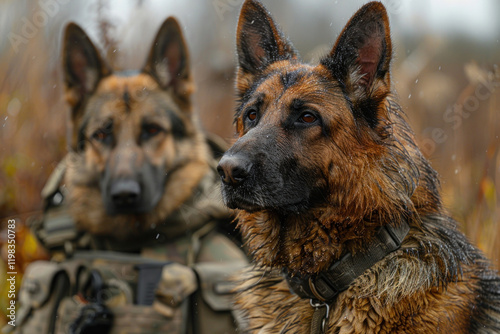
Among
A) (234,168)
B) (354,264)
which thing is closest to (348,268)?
(354,264)

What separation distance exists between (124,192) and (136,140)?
41cm

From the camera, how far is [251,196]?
190cm

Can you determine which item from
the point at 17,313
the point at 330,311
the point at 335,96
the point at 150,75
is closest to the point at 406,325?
the point at 330,311

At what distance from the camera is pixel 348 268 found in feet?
6.29

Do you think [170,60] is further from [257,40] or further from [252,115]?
[252,115]

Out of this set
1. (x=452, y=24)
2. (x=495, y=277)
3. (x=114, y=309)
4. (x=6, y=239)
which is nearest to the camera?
(x=495, y=277)

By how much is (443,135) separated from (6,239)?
12.9 feet

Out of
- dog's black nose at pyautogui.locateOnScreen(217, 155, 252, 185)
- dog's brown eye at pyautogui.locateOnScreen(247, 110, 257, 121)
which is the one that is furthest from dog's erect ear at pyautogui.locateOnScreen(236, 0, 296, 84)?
dog's black nose at pyautogui.locateOnScreen(217, 155, 252, 185)

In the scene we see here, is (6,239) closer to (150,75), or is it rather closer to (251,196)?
(150,75)

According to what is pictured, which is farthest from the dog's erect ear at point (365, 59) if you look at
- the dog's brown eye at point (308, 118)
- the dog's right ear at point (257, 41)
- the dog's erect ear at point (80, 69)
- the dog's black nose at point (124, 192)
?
the dog's erect ear at point (80, 69)

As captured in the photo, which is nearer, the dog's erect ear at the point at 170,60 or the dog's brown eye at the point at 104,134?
the dog's brown eye at the point at 104,134

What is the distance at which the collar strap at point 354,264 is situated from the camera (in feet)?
6.25

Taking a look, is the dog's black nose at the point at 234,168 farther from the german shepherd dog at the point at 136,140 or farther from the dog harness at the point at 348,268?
the german shepherd dog at the point at 136,140

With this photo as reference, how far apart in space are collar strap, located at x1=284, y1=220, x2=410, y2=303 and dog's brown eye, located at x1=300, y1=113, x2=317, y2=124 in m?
0.55
